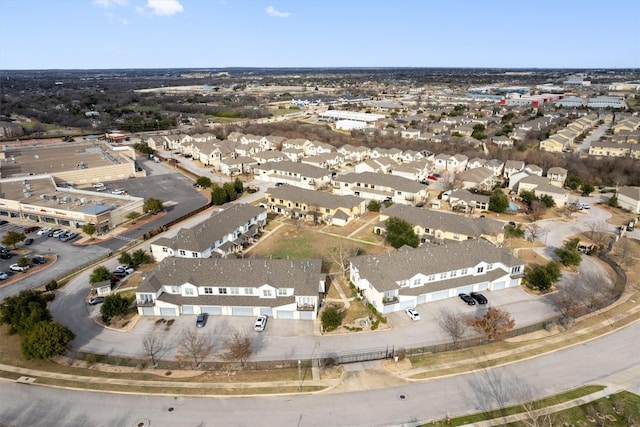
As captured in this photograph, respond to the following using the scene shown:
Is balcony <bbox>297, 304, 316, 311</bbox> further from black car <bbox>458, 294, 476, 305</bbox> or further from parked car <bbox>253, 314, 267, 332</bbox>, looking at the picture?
black car <bbox>458, 294, 476, 305</bbox>

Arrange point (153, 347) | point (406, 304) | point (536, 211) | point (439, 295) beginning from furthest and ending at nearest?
point (536, 211) < point (439, 295) < point (406, 304) < point (153, 347)

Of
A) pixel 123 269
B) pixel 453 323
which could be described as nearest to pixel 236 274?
pixel 123 269

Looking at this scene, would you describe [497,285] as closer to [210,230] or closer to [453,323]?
[453,323]

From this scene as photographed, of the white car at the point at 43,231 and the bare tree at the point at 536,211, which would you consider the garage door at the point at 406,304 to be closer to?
the bare tree at the point at 536,211

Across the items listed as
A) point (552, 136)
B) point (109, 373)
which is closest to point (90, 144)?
point (109, 373)

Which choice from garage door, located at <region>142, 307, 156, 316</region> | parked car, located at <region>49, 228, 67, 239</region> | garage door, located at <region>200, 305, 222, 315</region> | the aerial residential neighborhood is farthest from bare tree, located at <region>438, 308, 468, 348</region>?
parked car, located at <region>49, 228, 67, 239</region>

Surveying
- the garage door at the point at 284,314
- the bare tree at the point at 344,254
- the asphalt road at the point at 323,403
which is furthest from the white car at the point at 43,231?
the bare tree at the point at 344,254

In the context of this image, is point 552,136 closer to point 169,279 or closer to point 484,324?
point 484,324
